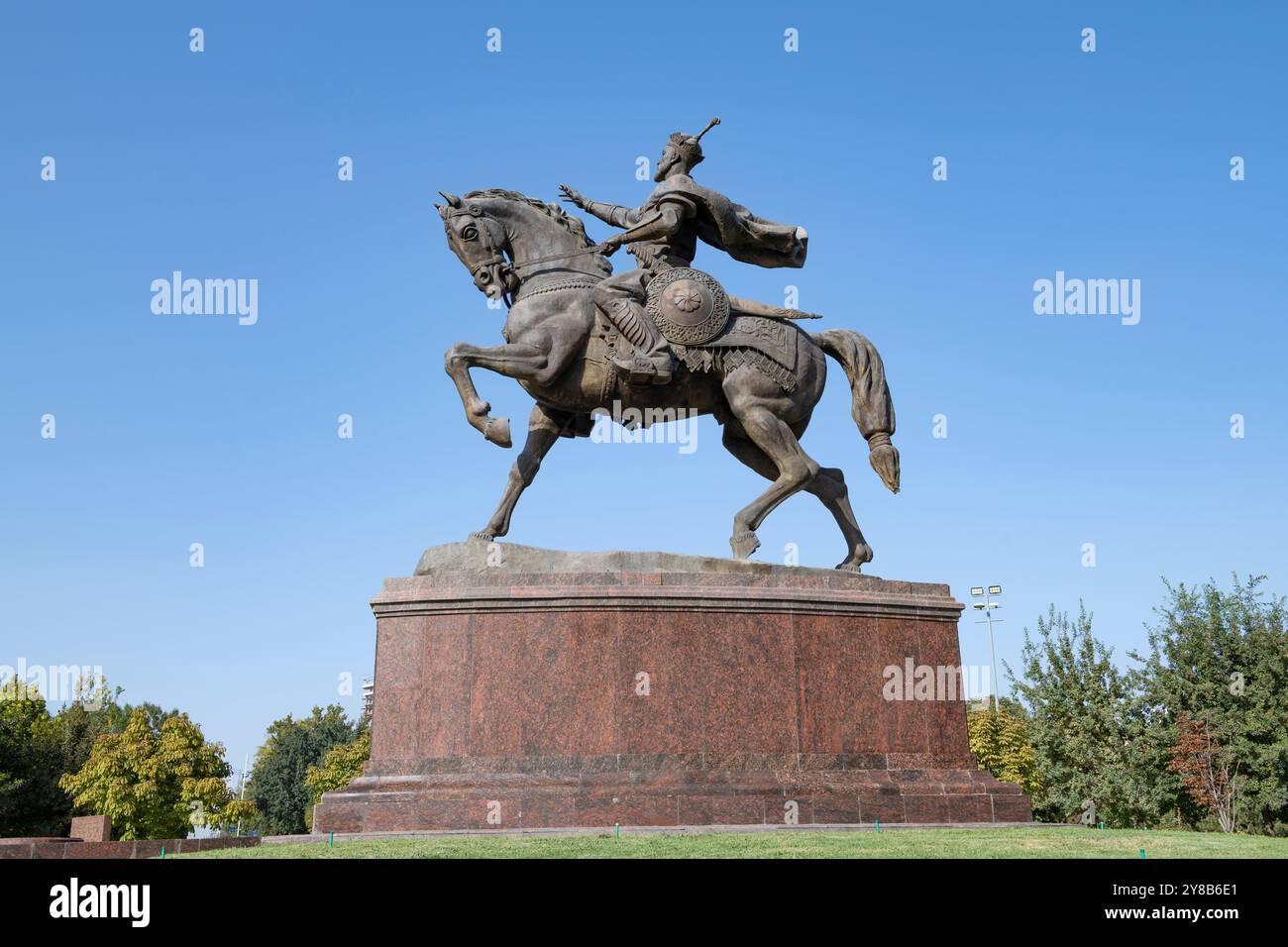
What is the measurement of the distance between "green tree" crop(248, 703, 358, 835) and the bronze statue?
190 ft

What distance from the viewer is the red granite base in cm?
1034

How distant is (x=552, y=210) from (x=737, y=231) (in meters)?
2.20

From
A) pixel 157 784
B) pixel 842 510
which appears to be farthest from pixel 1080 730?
pixel 157 784

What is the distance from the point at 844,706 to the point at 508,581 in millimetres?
3526

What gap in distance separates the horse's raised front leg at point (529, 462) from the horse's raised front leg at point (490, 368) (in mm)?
718

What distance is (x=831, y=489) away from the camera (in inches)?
518

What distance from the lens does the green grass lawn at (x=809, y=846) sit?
7.68m

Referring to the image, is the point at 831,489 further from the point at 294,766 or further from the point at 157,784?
the point at 294,766

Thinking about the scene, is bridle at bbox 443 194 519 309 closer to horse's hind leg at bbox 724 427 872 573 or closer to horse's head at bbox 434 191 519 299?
horse's head at bbox 434 191 519 299

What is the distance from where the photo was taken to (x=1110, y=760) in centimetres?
2861

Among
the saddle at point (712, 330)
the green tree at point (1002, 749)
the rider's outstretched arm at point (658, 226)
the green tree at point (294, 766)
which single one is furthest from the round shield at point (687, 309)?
the green tree at point (294, 766)

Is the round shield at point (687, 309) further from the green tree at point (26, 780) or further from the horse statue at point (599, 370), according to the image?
the green tree at point (26, 780)
